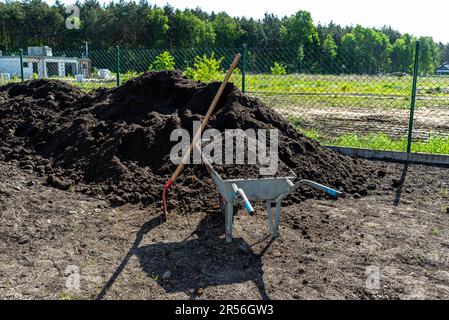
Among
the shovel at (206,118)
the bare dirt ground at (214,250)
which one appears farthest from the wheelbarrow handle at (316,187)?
the shovel at (206,118)

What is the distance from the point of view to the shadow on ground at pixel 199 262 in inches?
132

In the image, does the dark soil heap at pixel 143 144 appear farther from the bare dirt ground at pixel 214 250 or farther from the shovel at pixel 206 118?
the shovel at pixel 206 118

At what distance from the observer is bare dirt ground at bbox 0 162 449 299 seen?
10.7ft

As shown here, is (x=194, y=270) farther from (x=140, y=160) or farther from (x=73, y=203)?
(x=140, y=160)

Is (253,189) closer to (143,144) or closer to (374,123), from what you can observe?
(143,144)

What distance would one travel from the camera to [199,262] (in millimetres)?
3682

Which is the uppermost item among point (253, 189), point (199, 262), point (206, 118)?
point (206, 118)

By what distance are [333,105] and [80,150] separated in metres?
13.9

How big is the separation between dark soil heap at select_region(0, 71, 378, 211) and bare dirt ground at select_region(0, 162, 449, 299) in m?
0.38

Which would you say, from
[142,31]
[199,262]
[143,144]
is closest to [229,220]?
[199,262]

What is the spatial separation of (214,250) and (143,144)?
8.39 feet

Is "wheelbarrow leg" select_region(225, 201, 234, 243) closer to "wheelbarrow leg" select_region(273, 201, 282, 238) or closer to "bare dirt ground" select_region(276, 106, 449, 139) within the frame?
"wheelbarrow leg" select_region(273, 201, 282, 238)

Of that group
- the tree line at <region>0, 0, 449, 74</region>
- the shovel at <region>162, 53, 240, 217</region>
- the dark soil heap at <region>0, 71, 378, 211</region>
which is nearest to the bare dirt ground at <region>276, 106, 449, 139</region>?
the dark soil heap at <region>0, 71, 378, 211</region>

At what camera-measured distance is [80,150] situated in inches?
246
